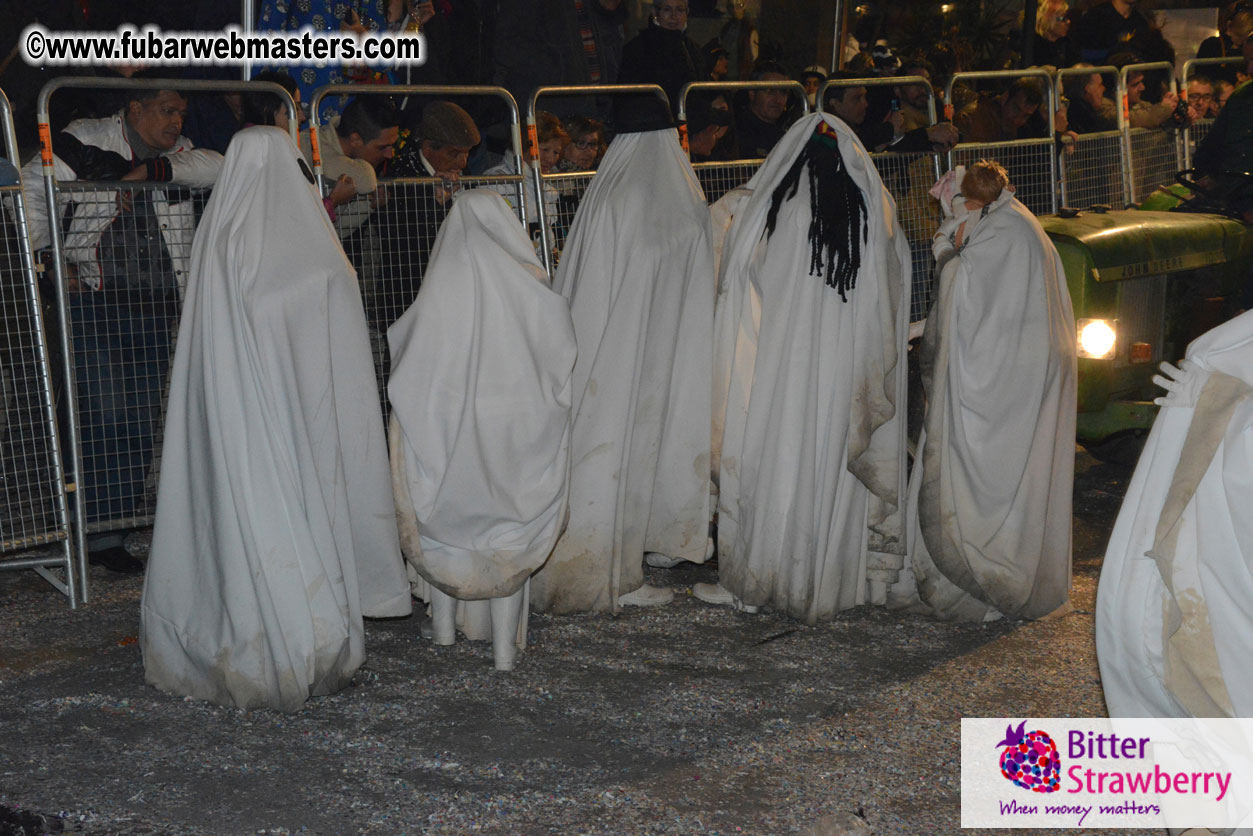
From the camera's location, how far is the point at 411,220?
280 inches

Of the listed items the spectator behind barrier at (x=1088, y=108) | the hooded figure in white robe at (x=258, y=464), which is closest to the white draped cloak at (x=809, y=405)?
the hooded figure in white robe at (x=258, y=464)

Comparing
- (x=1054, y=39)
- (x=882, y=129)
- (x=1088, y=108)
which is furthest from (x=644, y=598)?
(x=1054, y=39)

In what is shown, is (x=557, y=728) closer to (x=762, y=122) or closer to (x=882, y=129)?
(x=762, y=122)

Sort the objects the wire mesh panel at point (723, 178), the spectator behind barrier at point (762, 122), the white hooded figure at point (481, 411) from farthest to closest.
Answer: the spectator behind barrier at point (762, 122) → the wire mesh panel at point (723, 178) → the white hooded figure at point (481, 411)

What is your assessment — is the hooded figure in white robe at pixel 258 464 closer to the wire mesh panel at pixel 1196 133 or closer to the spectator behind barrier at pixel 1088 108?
the spectator behind barrier at pixel 1088 108

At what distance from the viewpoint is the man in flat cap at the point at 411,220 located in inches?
264

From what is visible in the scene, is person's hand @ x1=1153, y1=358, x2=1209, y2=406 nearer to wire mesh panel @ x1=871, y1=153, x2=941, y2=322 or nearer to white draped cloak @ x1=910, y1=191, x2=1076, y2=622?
white draped cloak @ x1=910, y1=191, x2=1076, y2=622

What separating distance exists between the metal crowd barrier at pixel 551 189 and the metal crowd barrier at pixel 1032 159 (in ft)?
8.42

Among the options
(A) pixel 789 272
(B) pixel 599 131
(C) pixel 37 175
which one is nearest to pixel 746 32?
(B) pixel 599 131

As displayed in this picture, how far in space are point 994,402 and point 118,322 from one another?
414 cm

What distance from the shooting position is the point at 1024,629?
19.7 ft

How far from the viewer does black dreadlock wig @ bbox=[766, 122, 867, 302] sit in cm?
592

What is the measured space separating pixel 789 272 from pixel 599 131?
2.38 m

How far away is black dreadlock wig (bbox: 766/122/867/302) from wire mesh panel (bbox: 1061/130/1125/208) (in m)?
3.68
